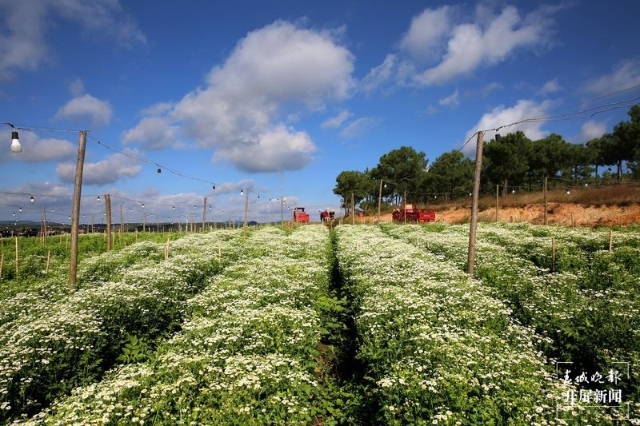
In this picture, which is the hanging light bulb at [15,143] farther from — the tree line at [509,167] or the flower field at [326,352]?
the tree line at [509,167]

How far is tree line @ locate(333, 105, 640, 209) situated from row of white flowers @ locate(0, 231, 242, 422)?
44.8 m

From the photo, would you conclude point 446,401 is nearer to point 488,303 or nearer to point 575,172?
point 488,303

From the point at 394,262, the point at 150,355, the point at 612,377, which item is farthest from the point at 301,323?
the point at 394,262

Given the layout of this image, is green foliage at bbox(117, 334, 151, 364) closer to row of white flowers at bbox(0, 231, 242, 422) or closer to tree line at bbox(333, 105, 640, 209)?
row of white flowers at bbox(0, 231, 242, 422)

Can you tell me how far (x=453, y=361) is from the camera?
728 centimetres

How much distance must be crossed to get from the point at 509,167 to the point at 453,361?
7677 centimetres

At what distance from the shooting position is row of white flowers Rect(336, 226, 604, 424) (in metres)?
5.77

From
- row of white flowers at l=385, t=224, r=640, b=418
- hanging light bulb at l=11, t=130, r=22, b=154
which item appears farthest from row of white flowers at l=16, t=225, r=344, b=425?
hanging light bulb at l=11, t=130, r=22, b=154

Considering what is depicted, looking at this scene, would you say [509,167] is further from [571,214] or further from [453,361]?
[453,361]

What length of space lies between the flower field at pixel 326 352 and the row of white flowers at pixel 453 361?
4 cm

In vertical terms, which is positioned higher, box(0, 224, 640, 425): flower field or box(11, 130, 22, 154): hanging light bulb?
box(11, 130, 22, 154): hanging light bulb

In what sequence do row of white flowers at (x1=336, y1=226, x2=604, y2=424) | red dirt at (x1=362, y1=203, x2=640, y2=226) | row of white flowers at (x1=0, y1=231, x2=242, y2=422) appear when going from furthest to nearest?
red dirt at (x1=362, y1=203, x2=640, y2=226), row of white flowers at (x1=0, y1=231, x2=242, y2=422), row of white flowers at (x1=336, y1=226, x2=604, y2=424)

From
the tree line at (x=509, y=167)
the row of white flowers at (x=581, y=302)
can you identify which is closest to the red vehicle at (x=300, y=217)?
the tree line at (x=509, y=167)

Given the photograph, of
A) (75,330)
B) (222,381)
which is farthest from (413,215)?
(222,381)
